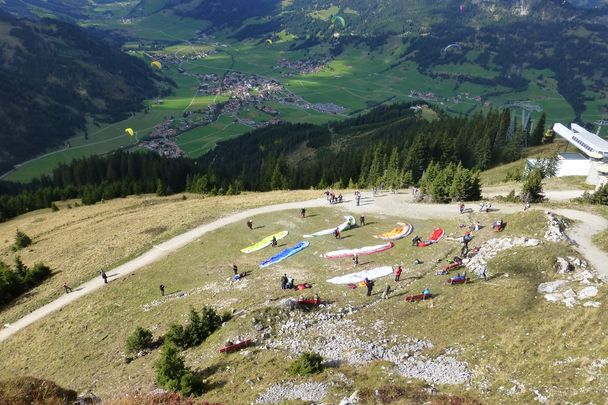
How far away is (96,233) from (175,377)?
54.4 m

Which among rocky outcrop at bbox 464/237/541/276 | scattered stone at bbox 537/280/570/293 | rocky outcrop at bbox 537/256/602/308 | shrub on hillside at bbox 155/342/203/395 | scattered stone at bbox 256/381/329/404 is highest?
rocky outcrop at bbox 537/256/602/308

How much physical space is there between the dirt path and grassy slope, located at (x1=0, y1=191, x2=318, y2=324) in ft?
7.03

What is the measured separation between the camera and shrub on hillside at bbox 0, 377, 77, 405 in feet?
82.4

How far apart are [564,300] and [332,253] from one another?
25.3m

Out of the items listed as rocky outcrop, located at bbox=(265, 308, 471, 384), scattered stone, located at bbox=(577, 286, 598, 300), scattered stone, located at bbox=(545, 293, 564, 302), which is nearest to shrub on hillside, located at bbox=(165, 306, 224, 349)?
rocky outcrop, located at bbox=(265, 308, 471, 384)

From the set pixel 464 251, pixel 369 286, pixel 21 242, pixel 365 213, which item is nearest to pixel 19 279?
pixel 21 242

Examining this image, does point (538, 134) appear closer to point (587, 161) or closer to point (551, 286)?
point (587, 161)

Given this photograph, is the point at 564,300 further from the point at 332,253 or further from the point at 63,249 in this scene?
the point at 63,249

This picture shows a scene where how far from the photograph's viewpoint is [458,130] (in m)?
139

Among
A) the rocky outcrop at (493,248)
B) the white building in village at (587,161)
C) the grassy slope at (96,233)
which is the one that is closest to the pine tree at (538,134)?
the white building in village at (587,161)

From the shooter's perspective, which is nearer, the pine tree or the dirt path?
the dirt path

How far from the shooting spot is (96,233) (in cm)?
7500

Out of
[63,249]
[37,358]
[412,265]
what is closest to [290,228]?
[412,265]

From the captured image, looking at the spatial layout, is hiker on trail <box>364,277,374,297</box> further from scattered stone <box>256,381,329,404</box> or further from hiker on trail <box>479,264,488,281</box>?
scattered stone <box>256,381,329,404</box>
